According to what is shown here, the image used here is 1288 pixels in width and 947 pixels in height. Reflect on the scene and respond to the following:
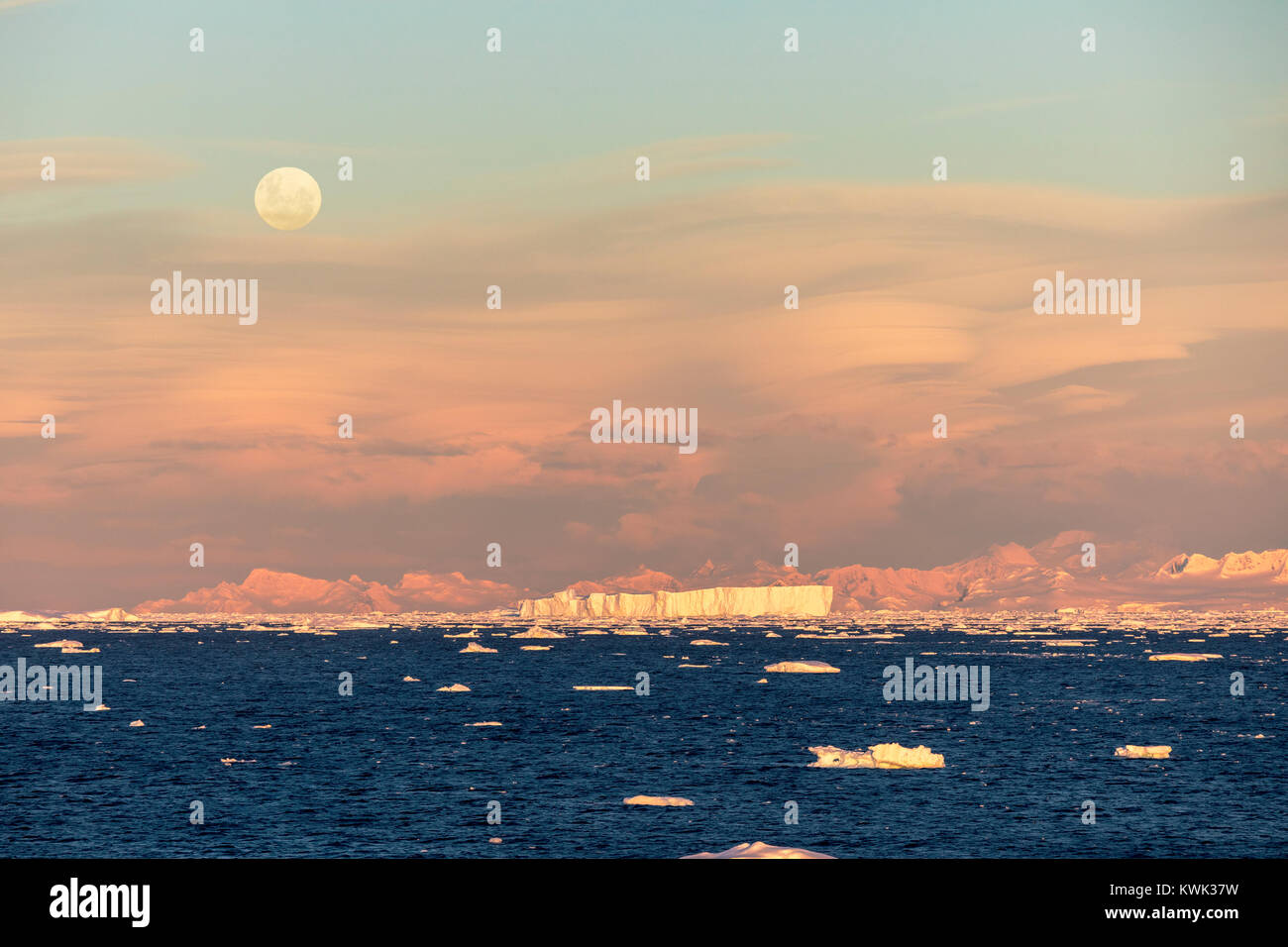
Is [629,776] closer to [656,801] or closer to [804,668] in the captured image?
[656,801]

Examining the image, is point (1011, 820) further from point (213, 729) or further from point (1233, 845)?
point (213, 729)

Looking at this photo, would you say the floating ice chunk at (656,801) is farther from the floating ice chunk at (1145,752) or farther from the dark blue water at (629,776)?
the floating ice chunk at (1145,752)

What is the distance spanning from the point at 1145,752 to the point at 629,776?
38178mm

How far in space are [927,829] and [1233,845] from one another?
13772 millimetres

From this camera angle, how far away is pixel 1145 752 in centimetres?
8444

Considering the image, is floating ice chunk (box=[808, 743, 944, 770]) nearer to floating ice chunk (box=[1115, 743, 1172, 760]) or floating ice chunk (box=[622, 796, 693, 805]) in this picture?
floating ice chunk (box=[1115, 743, 1172, 760])

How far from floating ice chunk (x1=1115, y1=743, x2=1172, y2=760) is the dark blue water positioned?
159 centimetres

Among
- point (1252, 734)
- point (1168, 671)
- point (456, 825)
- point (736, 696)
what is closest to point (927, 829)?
point (456, 825)

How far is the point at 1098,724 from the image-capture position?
106 meters

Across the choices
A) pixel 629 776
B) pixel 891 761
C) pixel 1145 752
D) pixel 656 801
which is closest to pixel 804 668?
pixel 1145 752

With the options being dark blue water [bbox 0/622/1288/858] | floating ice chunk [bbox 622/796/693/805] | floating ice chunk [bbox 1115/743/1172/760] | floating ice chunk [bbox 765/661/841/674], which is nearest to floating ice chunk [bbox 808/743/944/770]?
dark blue water [bbox 0/622/1288/858]
